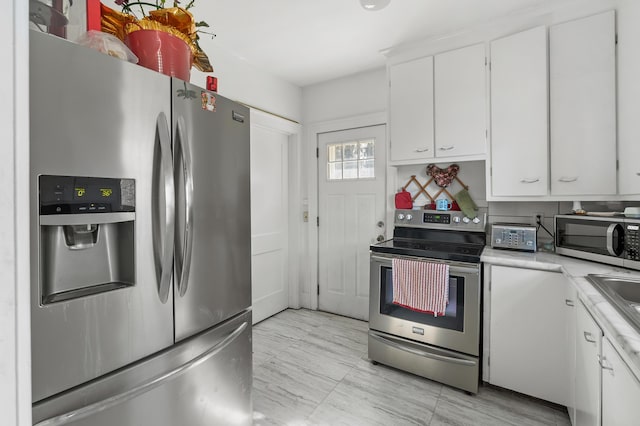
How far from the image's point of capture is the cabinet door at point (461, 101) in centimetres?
222

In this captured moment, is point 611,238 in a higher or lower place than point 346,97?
lower

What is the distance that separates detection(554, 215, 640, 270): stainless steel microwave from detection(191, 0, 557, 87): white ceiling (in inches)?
56.6

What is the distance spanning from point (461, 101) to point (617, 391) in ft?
6.40

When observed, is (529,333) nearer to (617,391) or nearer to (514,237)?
(514,237)

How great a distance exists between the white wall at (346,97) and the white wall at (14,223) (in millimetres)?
2761

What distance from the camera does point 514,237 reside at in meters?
2.11

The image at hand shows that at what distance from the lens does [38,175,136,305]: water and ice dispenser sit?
2.73 feet

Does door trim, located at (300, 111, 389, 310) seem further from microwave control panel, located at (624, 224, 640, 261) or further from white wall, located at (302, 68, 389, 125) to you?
microwave control panel, located at (624, 224, 640, 261)

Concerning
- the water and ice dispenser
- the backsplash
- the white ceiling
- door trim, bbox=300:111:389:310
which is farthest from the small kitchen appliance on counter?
the water and ice dispenser

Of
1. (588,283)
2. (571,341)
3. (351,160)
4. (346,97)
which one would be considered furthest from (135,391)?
(346,97)

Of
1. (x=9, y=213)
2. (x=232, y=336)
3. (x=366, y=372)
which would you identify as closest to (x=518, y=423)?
(x=366, y=372)

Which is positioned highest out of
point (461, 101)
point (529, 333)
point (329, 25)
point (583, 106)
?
point (329, 25)

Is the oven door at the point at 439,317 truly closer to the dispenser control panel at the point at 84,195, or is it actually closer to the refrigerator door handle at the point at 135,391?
the refrigerator door handle at the point at 135,391

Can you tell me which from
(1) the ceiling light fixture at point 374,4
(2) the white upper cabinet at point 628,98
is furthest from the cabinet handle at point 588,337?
(1) the ceiling light fixture at point 374,4
